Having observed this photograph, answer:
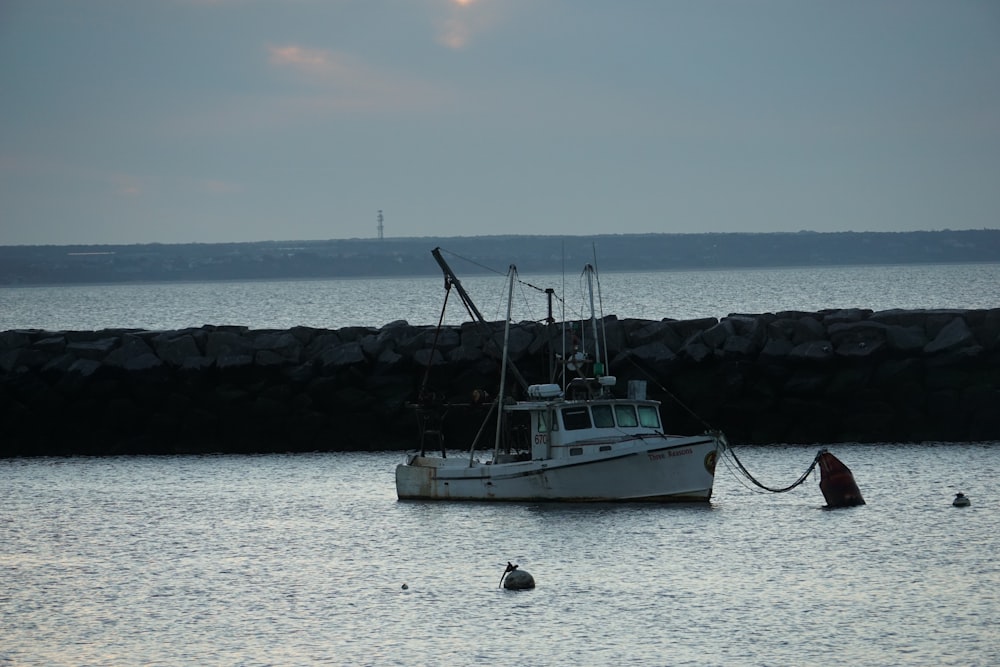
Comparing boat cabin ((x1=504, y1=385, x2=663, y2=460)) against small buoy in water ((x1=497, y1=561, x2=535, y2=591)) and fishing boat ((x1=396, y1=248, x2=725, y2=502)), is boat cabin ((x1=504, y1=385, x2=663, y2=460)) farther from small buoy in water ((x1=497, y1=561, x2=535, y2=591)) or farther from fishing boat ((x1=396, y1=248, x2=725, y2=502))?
small buoy in water ((x1=497, y1=561, x2=535, y2=591))

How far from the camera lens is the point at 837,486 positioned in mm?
28953

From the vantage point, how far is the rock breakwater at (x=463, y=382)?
127 ft

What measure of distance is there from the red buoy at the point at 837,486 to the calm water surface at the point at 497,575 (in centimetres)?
40

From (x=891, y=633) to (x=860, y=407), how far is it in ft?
65.2

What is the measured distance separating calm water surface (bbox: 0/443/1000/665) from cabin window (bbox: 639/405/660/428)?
177 cm

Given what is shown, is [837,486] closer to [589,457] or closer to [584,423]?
[589,457]

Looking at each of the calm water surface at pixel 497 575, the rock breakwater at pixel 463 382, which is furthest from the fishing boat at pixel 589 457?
the rock breakwater at pixel 463 382

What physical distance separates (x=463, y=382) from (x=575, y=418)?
11.1 meters

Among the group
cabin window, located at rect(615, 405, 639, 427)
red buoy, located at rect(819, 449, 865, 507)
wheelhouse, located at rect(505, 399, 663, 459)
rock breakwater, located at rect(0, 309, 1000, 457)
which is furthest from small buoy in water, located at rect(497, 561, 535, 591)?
rock breakwater, located at rect(0, 309, 1000, 457)

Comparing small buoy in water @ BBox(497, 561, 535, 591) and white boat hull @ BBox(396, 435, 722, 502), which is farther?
white boat hull @ BBox(396, 435, 722, 502)

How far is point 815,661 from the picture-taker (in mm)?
18094

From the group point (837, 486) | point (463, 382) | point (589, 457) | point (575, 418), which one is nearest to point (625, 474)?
point (589, 457)

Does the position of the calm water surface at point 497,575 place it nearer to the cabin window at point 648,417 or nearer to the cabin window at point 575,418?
the cabin window at point 575,418

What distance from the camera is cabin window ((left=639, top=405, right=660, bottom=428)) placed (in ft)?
99.1
